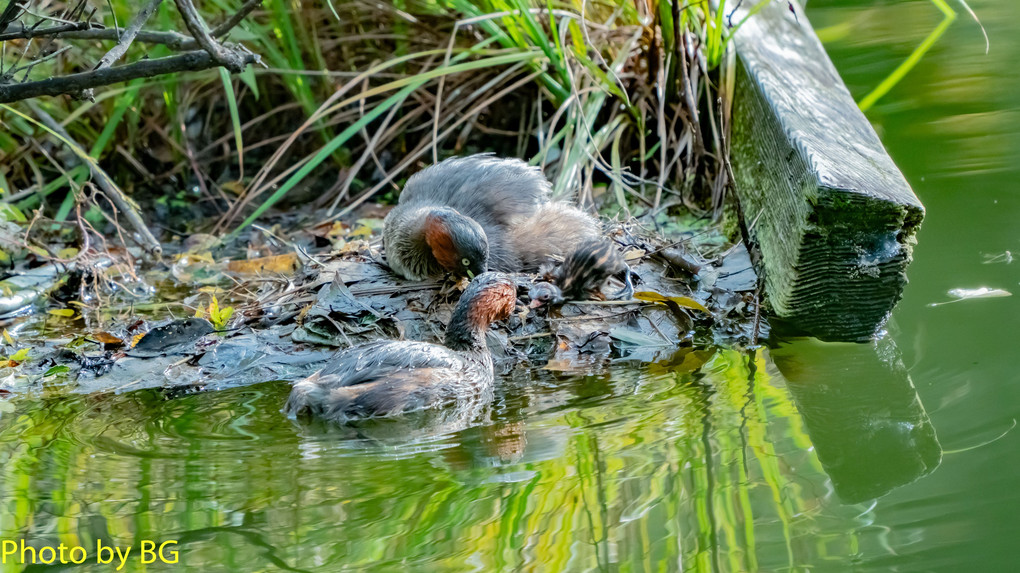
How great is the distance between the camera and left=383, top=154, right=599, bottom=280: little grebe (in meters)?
4.36

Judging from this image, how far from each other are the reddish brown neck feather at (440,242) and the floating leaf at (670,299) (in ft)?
2.67

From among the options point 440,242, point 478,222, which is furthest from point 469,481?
point 478,222

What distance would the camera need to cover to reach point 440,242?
172 inches

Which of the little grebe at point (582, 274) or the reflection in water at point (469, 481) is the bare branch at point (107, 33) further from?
the little grebe at point (582, 274)

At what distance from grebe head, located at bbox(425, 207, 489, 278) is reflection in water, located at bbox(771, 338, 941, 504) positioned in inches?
50.8

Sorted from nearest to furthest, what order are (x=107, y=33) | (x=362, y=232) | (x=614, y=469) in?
(x=614, y=469) → (x=107, y=33) → (x=362, y=232)

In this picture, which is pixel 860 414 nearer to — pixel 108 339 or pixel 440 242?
pixel 440 242

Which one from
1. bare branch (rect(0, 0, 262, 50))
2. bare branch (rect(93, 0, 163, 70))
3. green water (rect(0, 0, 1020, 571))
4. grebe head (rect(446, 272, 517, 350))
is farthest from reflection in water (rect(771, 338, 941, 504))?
bare branch (rect(93, 0, 163, 70))

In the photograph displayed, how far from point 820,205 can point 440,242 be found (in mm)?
1739

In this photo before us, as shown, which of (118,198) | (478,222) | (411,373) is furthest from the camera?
(118,198)

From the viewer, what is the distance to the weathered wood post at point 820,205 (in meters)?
3.20

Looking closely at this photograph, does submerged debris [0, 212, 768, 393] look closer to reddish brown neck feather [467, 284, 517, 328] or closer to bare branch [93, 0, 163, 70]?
reddish brown neck feather [467, 284, 517, 328]

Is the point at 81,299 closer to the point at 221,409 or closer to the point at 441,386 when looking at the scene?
the point at 221,409

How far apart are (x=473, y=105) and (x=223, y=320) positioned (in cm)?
268
